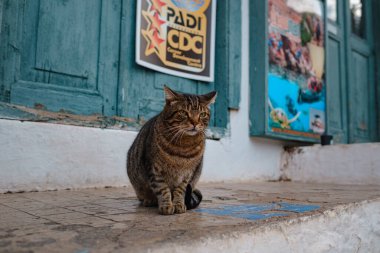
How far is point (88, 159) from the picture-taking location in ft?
9.32

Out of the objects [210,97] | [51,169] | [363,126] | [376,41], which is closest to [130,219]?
[210,97]

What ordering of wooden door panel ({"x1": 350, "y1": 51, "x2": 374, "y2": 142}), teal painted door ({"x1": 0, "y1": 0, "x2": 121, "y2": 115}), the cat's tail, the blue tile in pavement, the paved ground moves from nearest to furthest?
the paved ground, the blue tile in pavement, the cat's tail, teal painted door ({"x1": 0, "y1": 0, "x2": 121, "y2": 115}), wooden door panel ({"x1": 350, "y1": 51, "x2": 374, "y2": 142})

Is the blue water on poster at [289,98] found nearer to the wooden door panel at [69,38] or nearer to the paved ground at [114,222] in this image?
the wooden door panel at [69,38]

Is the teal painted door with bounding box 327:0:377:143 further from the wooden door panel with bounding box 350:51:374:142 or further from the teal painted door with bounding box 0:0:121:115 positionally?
the teal painted door with bounding box 0:0:121:115

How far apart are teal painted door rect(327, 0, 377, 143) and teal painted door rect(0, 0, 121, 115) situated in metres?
3.28

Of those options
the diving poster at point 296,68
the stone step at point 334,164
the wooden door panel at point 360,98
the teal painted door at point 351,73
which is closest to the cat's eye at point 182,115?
the diving poster at point 296,68

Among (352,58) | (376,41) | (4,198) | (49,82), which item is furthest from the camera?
(376,41)

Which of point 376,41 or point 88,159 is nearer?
point 88,159

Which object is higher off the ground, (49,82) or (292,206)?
(49,82)

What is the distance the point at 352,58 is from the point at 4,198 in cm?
537

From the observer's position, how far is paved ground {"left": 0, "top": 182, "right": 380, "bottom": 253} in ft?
3.33

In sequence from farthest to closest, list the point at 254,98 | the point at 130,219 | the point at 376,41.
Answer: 1. the point at 376,41
2. the point at 254,98
3. the point at 130,219

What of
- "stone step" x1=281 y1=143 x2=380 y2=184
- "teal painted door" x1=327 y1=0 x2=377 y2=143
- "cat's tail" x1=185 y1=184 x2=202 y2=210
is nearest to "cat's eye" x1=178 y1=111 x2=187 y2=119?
"cat's tail" x1=185 y1=184 x2=202 y2=210

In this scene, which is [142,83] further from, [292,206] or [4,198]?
[292,206]
